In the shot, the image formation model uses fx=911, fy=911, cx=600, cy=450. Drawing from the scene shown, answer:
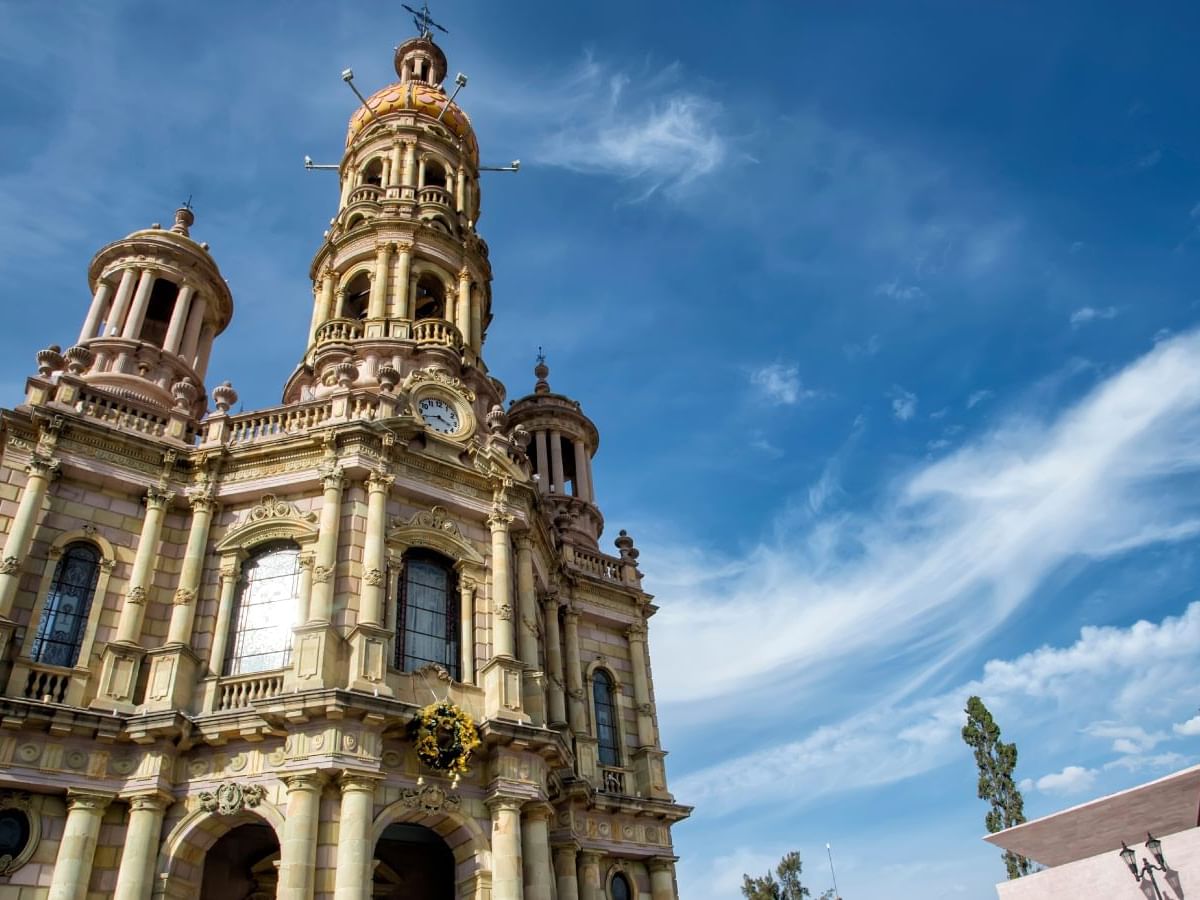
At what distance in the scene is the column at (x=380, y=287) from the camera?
2882 centimetres

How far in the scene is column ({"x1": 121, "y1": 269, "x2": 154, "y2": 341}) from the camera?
27.2 m

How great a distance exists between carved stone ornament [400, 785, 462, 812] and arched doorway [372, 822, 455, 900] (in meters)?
2.53

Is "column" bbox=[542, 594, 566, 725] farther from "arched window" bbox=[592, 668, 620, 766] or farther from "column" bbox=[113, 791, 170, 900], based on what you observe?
"column" bbox=[113, 791, 170, 900]

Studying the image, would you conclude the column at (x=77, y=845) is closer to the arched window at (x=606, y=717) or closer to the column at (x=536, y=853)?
the column at (x=536, y=853)

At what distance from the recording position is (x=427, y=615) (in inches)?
830

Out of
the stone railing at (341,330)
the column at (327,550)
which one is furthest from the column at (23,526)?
the stone railing at (341,330)

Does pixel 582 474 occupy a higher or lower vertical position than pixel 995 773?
higher

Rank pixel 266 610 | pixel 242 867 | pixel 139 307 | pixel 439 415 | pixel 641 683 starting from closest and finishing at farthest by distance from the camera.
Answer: pixel 242 867
pixel 266 610
pixel 439 415
pixel 641 683
pixel 139 307

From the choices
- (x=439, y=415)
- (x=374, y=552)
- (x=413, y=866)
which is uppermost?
(x=439, y=415)

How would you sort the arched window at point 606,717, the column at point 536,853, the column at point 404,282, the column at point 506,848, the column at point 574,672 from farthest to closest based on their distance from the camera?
the column at point 404,282
the arched window at point 606,717
the column at point 574,672
the column at point 536,853
the column at point 506,848

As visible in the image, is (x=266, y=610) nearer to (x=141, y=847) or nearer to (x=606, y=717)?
(x=141, y=847)

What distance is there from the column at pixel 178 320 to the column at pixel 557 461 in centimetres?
1384

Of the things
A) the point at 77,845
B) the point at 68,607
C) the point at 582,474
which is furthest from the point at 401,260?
the point at 77,845

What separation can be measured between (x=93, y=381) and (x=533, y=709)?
1576 cm
